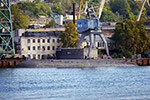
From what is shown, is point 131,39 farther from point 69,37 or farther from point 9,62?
point 9,62

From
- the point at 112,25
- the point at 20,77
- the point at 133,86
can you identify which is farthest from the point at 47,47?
the point at 133,86

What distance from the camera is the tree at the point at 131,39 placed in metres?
119

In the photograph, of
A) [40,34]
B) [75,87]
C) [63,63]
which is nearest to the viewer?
[75,87]

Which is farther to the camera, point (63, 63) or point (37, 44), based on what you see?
point (37, 44)

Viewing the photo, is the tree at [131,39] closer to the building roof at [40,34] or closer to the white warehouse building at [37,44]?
the white warehouse building at [37,44]

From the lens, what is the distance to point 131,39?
11919 centimetres

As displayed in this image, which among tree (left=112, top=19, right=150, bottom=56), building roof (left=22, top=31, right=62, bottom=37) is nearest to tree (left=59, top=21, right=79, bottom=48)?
building roof (left=22, top=31, right=62, bottom=37)

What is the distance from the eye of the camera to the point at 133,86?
2395 inches

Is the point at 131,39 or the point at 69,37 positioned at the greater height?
the point at 69,37

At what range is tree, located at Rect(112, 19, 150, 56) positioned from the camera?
118875 millimetres

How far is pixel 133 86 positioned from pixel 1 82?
50.4 ft

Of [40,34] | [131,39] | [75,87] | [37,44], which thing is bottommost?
[75,87]

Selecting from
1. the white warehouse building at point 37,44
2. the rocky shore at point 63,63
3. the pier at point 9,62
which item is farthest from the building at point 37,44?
the rocky shore at point 63,63

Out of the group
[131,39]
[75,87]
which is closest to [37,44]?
[131,39]
